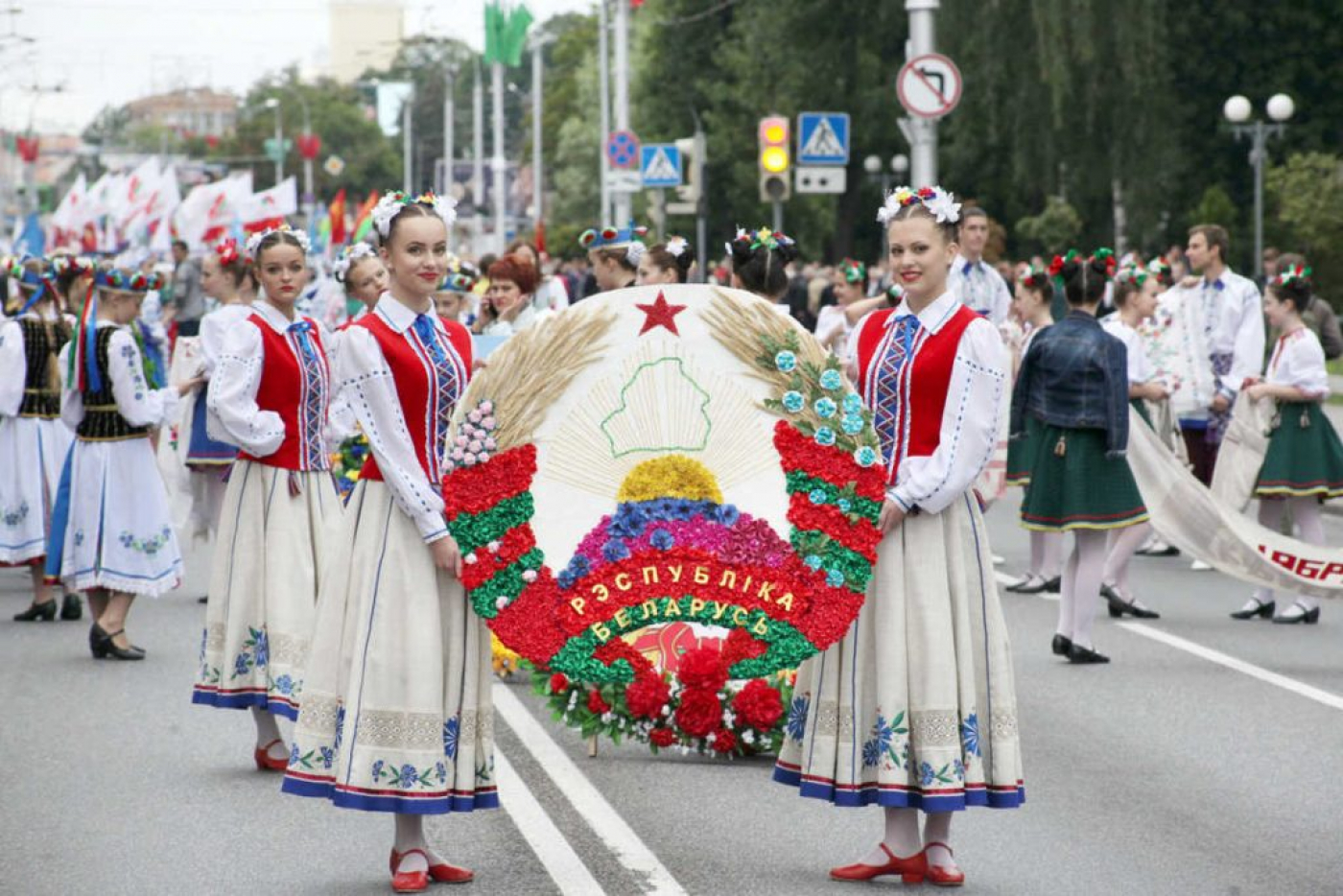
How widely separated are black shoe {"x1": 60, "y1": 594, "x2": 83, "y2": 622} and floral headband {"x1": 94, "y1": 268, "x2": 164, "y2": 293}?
2929 millimetres

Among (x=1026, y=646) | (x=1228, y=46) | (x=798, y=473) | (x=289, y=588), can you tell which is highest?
(x=1228, y=46)

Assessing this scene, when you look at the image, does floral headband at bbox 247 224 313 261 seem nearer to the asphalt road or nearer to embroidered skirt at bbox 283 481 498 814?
the asphalt road

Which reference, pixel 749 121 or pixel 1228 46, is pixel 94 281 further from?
pixel 749 121

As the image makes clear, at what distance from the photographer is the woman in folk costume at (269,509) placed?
29.8 ft

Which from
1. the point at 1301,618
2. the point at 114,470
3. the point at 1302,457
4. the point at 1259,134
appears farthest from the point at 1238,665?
the point at 1259,134

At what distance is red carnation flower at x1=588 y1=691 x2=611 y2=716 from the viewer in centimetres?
908

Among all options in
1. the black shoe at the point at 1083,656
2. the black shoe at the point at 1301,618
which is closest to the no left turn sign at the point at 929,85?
the black shoe at the point at 1301,618

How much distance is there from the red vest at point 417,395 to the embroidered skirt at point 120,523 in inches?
218

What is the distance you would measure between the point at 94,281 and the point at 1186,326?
818 cm

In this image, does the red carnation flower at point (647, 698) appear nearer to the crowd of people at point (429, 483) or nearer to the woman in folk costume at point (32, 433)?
the crowd of people at point (429, 483)

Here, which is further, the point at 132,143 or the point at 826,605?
the point at 132,143

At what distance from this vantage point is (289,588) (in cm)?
915

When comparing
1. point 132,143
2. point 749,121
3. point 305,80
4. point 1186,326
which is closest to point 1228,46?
point 749,121

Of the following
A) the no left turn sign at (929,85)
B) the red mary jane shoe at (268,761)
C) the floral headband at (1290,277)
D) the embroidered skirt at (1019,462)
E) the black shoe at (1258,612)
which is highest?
the no left turn sign at (929,85)
